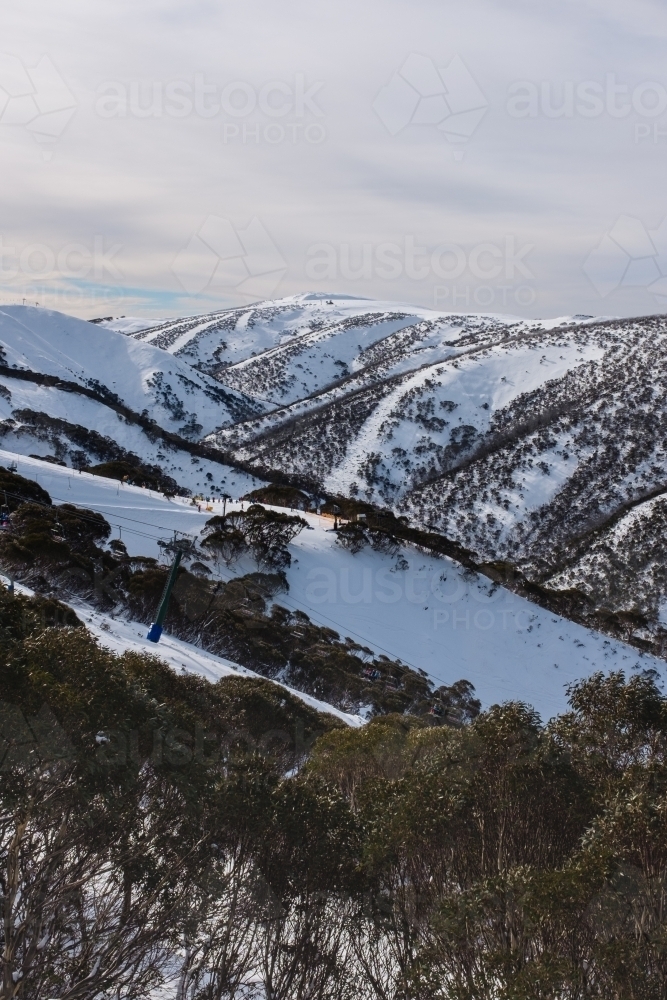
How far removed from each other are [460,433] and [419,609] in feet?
134

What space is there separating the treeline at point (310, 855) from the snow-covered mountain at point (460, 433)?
99.5 ft

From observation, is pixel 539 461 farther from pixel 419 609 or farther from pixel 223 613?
pixel 223 613

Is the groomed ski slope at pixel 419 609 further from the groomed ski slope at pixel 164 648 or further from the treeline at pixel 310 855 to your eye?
the treeline at pixel 310 855

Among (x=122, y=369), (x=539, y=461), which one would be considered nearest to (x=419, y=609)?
(x=539, y=461)

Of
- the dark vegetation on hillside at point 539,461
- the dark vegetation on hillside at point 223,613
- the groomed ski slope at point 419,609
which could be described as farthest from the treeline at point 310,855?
the dark vegetation on hillside at point 539,461

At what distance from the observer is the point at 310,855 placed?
7574 millimetres

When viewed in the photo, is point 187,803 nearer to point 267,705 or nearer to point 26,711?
point 26,711

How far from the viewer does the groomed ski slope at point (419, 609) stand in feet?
96.2

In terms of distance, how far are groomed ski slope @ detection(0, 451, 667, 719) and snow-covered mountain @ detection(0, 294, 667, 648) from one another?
6160 mm

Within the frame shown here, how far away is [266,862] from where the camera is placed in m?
7.46

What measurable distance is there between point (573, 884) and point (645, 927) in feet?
2.04

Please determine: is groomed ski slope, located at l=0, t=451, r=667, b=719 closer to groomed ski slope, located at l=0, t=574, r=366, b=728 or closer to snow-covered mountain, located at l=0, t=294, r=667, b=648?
snow-covered mountain, located at l=0, t=294, r=667, b=648

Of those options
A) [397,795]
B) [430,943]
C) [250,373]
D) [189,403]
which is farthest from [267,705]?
[250,373]

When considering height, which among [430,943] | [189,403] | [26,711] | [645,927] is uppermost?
[26,711]
